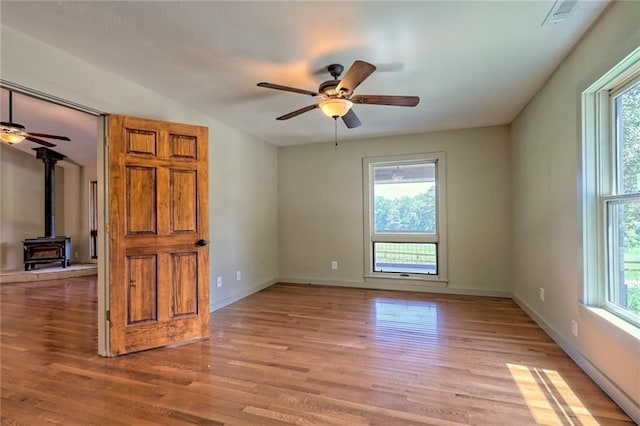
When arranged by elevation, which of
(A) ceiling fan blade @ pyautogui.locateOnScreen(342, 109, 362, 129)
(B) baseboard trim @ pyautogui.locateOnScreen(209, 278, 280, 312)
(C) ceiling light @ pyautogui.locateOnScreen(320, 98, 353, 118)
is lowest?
(B) baseboard trim @ pyautogui.locateOnScreen(209, 278, 280, 312)

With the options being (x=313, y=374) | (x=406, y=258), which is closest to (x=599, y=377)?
(x=313, y=374)

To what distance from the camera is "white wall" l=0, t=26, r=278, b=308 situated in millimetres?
2121

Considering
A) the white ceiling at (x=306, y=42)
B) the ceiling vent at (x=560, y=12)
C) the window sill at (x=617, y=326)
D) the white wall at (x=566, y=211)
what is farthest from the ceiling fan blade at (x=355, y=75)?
the window sill at (x=617, y=326)

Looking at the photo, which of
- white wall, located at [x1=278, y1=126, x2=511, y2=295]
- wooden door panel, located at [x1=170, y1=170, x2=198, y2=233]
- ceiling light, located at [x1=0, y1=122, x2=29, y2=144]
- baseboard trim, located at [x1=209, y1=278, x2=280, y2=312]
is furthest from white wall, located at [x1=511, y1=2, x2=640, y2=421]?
ceiling light, located at [x1=0, y1=122, x2=29, y2=144]

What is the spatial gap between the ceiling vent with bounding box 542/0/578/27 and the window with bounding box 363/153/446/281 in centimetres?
264

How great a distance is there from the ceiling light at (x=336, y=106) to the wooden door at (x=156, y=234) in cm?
132

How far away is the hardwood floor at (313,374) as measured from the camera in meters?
1.78

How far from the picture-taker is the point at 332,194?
5.13m

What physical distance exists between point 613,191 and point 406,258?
117 inches

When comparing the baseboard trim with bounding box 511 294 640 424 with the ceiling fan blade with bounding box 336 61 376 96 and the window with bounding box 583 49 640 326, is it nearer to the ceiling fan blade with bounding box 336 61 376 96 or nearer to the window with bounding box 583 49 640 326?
the window with bounding box 583 49 640 326

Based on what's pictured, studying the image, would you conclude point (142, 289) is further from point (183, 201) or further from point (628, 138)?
point (628, 138)

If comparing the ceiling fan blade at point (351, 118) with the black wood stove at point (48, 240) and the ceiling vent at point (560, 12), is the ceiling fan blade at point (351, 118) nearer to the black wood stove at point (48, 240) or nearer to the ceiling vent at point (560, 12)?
the ceiling vent at point (560, 12)

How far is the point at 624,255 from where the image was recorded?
1.99m

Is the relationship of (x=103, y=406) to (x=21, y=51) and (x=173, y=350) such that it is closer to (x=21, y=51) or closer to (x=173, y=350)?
(x=173, y=350)
